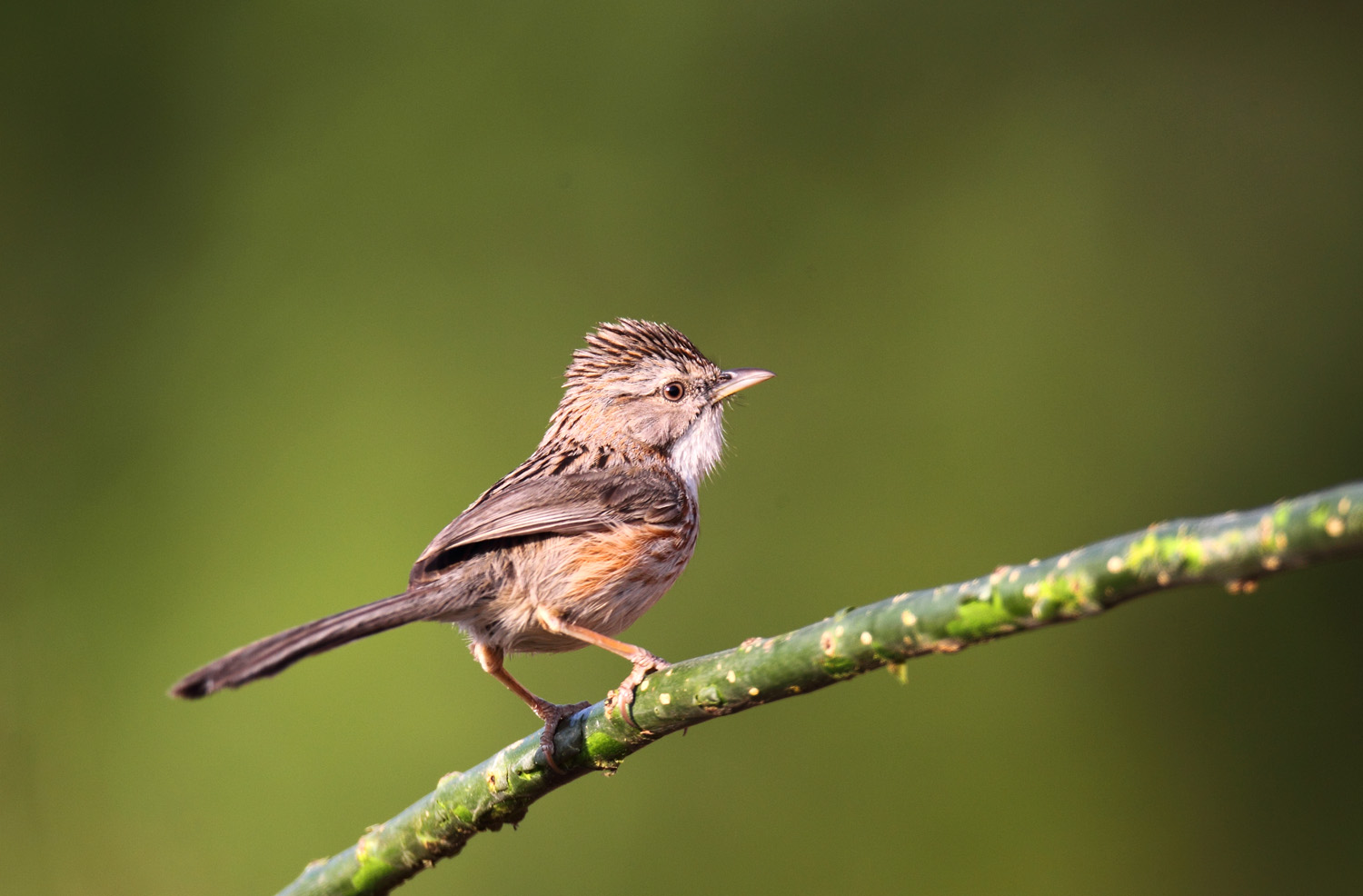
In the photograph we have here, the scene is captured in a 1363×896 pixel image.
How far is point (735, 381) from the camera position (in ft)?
16.2

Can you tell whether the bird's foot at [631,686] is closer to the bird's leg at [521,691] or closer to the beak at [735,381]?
the bird's leg at [521,691]

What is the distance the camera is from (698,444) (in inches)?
191

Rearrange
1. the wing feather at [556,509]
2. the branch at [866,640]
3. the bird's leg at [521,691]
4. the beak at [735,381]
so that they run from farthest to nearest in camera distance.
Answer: the beak at [735,381] < the wing feather at [556,509] < the bird's leg at [521,691] < the branch at [866,640]

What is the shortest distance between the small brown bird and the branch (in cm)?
16

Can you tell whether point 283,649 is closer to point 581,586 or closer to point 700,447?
point 581,586

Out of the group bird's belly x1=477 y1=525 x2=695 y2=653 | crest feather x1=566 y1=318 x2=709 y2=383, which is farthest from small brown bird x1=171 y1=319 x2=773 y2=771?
crest feather x1=566 y1=318 x2=709 y2=383

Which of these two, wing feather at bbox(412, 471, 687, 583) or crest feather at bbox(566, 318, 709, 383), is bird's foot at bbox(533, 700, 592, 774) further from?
crest feather at bbox(566, 318, 709, 383)

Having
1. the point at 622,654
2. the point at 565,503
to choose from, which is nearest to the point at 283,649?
the point at 622,654

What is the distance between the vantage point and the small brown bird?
3625 mm

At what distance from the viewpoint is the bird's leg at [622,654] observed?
274 centimetres

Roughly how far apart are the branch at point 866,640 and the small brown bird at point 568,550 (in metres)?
0.16

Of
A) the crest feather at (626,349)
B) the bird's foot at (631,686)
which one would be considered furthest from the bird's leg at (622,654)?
the crest feather at (626,349)

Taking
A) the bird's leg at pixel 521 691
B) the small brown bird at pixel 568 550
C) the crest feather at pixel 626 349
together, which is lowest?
the bird's leg at pixel 521 691

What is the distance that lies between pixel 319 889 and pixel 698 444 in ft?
7.46
